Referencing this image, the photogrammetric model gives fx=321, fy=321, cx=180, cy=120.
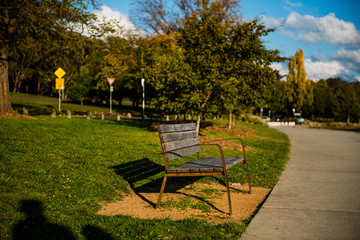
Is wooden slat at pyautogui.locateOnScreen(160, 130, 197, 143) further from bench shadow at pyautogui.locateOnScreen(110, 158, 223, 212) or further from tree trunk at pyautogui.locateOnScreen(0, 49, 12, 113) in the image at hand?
tree trunk at pyautogui.locateOnScreen(0, 49, 12, 113)

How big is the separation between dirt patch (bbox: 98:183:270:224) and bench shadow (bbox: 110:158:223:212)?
102mm

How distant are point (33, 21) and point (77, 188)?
10.4 meters

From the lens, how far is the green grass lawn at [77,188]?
3.40m

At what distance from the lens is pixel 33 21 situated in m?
12.9

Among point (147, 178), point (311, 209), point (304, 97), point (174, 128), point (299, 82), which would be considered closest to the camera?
point (311, 209)

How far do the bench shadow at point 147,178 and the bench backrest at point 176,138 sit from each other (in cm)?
72

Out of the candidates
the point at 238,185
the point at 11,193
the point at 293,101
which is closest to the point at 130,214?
the point at 11,193

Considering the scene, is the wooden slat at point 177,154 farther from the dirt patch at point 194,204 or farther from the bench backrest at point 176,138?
the dirt patch at point 194,204

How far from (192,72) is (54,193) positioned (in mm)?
7860

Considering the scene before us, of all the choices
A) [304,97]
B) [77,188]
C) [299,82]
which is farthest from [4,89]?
[304,97]

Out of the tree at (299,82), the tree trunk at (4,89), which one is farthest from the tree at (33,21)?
the tree at (299,82)

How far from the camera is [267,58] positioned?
13.7m

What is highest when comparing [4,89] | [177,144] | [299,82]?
[299,82]

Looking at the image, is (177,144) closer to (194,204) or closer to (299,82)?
(194,204)
